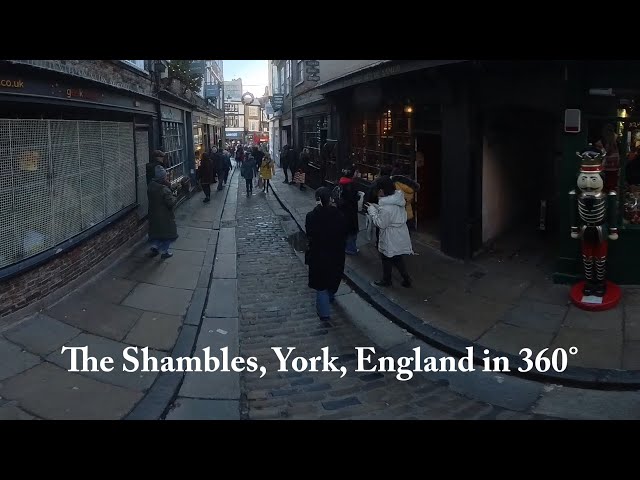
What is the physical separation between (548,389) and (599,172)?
10.0ft

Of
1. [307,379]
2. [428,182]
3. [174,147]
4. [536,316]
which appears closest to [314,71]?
[174,147]

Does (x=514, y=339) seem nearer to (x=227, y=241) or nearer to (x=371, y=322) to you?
(x=371, y=322)

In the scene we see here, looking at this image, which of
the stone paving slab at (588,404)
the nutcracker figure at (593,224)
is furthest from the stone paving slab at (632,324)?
the stone paving slab at (588,404)

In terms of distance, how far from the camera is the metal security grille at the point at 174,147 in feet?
54.4

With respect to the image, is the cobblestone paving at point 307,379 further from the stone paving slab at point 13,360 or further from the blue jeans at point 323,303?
→ the stone paving slab at point 13,360

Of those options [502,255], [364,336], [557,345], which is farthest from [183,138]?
[557,345]

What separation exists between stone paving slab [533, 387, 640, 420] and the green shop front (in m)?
2.88

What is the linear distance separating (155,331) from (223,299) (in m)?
1.57

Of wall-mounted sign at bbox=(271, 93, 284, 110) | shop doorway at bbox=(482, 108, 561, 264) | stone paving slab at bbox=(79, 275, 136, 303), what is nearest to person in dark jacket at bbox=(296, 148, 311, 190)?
wall-mounted sign at bbox=(271, 93, 284, 110)

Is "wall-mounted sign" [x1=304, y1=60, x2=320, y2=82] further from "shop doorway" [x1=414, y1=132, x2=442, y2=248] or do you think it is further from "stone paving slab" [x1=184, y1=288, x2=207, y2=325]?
"stone paving slab" [x1=184, y1=288, x2=207, y2=325]

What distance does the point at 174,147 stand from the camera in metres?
18.4

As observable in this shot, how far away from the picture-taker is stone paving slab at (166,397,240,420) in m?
5.01

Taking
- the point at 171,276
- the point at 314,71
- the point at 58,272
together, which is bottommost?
the point at 171,276
